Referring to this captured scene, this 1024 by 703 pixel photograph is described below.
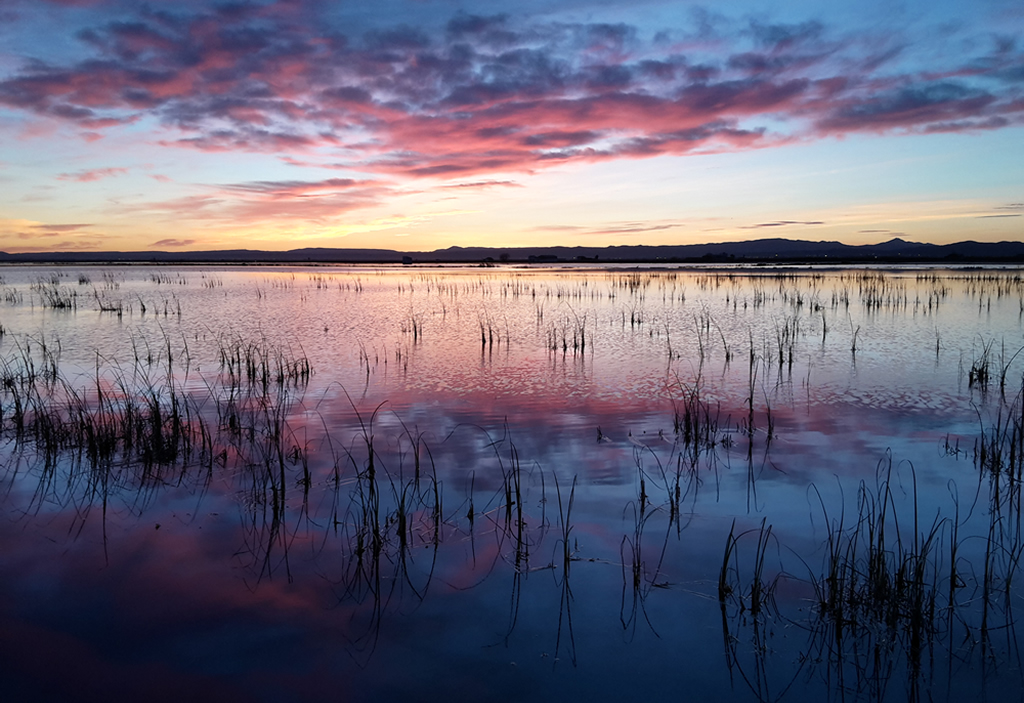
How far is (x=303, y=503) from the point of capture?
5.82 m

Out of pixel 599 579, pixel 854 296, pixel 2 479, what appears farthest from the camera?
pixel 854 296

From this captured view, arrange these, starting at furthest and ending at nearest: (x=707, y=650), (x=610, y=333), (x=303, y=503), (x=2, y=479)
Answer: (x=610, y=333), (x=2, y=479), (x=303, y=503), (x=707, y=650)

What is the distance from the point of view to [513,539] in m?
5.15

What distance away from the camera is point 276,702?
3375mm

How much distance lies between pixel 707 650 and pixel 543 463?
330 centimetres

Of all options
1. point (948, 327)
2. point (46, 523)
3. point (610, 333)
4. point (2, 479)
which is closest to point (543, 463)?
point (46, 523)

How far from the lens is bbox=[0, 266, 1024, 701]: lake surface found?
3.63 m

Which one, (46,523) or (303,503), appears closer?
(46,523)

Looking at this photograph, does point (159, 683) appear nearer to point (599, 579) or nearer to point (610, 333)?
point (599, 579)

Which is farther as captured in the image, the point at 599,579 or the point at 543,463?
the point at 543,463

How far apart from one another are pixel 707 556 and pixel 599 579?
913 millimetres

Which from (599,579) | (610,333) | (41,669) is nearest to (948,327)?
(610,333)

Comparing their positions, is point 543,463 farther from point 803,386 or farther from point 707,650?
point 803,386

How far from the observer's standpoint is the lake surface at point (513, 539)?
363cm
